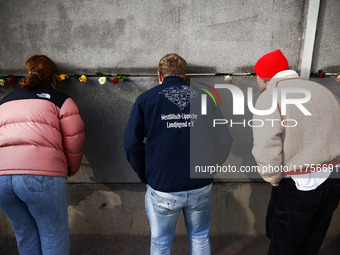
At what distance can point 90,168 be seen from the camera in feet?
10.4

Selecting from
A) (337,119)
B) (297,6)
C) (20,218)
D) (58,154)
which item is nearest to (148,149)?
(58,154)

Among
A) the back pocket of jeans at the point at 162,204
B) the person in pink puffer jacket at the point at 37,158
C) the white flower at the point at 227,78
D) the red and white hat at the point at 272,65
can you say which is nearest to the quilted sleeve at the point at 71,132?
the person in pink puffer jacket at the point at 37,158

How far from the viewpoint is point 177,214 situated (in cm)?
223

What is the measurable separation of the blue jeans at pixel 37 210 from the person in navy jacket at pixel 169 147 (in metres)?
0.71

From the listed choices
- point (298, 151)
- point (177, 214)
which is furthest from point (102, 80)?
point (298, 151)

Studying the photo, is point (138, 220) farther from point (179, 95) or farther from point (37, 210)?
point (179, 95)

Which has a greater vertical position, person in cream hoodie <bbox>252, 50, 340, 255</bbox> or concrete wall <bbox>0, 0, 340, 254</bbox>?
concrete wall <bbox>0, 0, 340, 254</bbox>

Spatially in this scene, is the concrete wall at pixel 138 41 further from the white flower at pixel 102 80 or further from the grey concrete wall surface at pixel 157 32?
the white flower at pixel 102 80

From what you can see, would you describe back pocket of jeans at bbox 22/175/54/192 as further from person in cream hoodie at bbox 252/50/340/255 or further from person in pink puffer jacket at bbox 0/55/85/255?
person in cream hoodie at bbox 252/50/340/255

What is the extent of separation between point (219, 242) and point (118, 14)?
2.80 metres

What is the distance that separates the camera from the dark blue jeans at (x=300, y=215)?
6.61 feet

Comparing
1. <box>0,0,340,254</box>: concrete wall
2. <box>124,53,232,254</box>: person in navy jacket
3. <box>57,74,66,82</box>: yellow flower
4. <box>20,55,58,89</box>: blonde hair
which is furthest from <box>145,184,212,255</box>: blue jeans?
<box>57,74,66,82</box>: yellow flower

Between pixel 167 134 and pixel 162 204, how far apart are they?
0.56 meters

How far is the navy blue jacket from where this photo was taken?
2.03 metres
